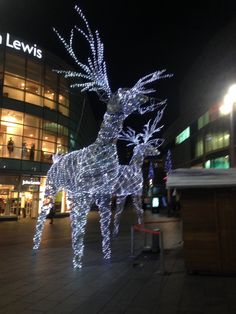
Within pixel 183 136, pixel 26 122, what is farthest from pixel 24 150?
pixel 183 136

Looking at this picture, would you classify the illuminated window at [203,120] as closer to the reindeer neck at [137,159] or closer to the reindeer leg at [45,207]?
the reindeer neck at [137,159]

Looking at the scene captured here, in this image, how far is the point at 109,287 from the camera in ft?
22.2

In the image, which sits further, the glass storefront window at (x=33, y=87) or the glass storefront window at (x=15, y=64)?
the glass storefront window at (x=33, y=87)

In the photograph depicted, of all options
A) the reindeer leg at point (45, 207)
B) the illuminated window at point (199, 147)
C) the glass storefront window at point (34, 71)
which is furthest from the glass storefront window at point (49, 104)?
the reindeer leg at point (45, 207)

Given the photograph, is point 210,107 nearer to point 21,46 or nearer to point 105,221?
point 21,46

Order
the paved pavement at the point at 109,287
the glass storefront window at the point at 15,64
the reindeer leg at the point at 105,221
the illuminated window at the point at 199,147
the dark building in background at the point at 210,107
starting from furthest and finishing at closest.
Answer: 1. the illuminated window at the point at 199,147
2. the dark building in background at the point at 210,107
3. the glass storefront window at the point at 15,64
4. the reindeer leg at the point at 105,221
5. the paved pavement at the point at 109,287

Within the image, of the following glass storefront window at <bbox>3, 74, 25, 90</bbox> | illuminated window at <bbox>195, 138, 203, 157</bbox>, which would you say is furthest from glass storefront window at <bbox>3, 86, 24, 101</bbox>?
illuminated window at <bbox>195, 138, 203, 157</bbox>

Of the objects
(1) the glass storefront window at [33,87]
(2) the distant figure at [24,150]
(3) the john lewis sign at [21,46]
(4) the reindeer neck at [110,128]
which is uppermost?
(3) the john lewis sign at [21,46]

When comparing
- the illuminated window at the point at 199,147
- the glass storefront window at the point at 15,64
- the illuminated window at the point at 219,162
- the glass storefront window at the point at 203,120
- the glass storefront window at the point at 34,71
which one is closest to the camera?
the glass storefront window at the point at 15,64

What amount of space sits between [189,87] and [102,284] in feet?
175

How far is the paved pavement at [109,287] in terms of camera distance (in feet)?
Answer: 18.2

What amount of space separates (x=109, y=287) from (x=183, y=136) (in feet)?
177

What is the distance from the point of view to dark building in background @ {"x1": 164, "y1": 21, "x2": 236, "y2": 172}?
119 ft

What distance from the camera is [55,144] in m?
32.2
